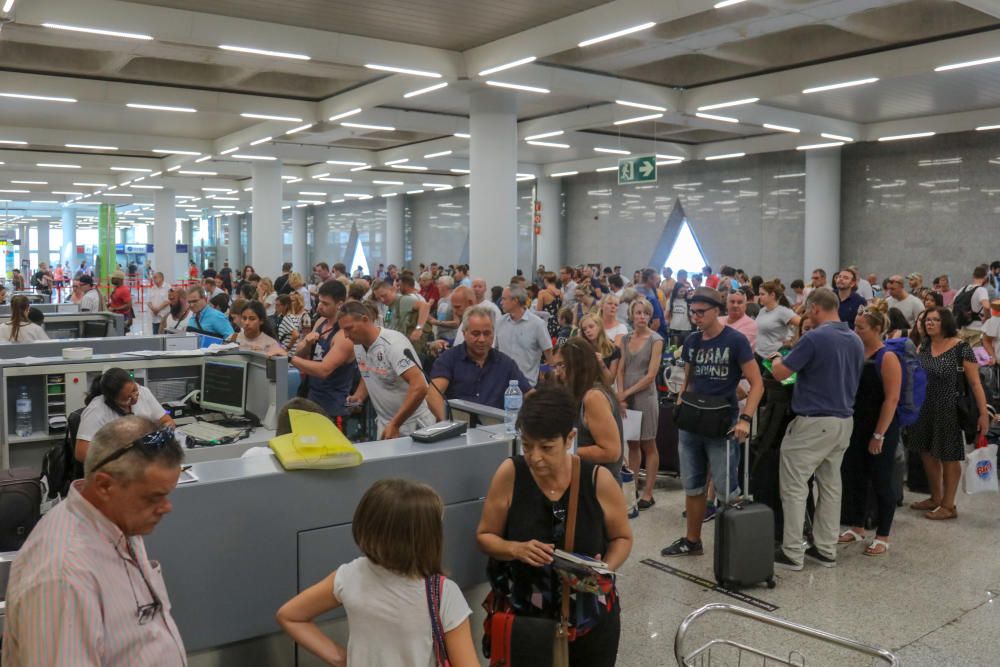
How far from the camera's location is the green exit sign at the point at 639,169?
1506 centimetres

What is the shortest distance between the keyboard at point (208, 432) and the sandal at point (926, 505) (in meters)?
4.93

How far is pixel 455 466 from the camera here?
324 centimetres

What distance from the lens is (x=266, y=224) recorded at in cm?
2033

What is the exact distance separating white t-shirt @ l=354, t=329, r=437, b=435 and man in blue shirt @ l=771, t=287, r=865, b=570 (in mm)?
2148

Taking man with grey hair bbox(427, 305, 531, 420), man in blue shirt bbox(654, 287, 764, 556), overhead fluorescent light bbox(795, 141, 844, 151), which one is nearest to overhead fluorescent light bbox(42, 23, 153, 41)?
man with grey hair bbox(427, 305, 531, 420)

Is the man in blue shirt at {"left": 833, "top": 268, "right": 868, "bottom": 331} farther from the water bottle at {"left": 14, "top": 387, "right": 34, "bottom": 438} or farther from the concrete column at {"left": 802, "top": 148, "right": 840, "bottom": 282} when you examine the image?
the concrete column at {"left": 802, "top": 148, "right": 840, "bottom": 282}

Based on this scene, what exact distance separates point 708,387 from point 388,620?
331cm

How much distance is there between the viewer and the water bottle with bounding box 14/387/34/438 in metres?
5.88

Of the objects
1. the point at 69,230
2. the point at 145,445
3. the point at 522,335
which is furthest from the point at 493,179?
the point at 69,230

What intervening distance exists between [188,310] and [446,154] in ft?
38.0

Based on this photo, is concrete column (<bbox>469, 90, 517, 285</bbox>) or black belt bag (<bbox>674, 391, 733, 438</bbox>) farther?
concrete column (<bbox>469, 90, 517, 285</bbox>)

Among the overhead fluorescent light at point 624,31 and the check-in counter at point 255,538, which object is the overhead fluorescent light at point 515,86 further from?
the check-in counter at point 255,538

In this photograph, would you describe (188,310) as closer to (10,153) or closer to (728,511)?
(728,511)

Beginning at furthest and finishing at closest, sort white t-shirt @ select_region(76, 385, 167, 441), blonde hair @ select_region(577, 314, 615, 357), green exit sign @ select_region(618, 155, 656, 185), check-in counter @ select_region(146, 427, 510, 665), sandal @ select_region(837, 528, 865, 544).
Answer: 1. green exit sign @ select_region(618, 155, 656, 185)
2. blonde hair @ select_region(577, 314, 615, 357)
3. sandal @ select_region(837, 528, 865, 544)
4. white t-shirt @ select_region(76, 385, 167, 441)
5. check-in counter @ select_region(146, 427, 510, 665)
